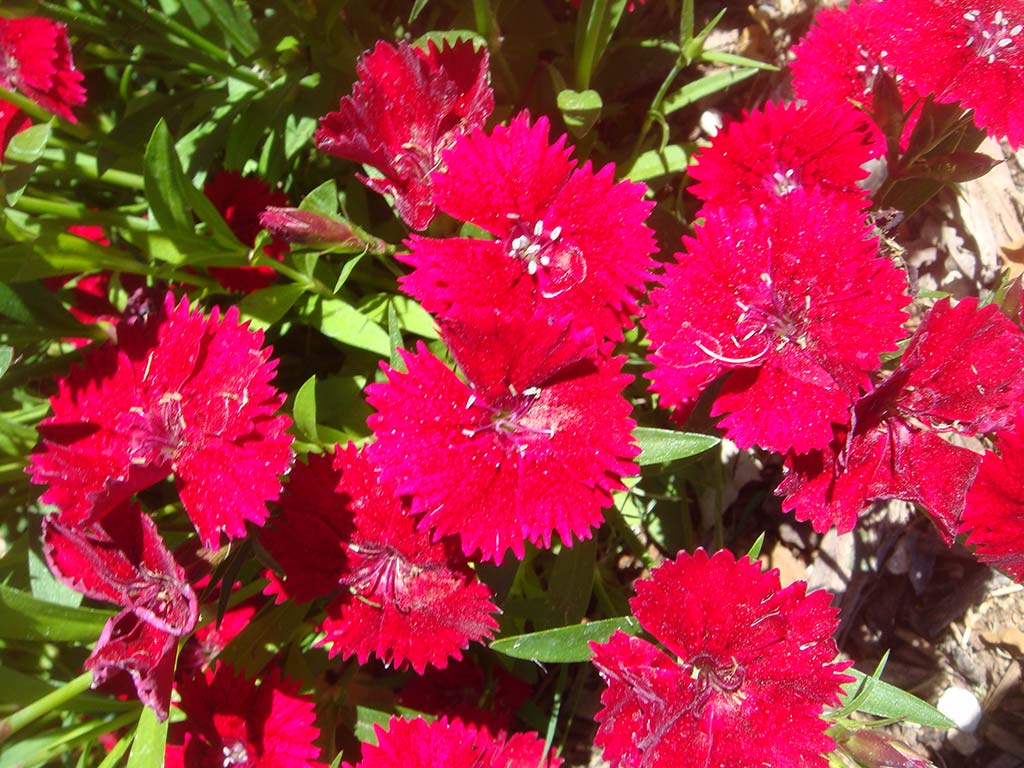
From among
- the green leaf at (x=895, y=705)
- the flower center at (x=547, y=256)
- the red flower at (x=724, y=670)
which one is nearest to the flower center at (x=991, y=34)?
the flower center at (x=547, y=256)

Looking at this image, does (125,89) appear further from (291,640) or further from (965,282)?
(965,282)

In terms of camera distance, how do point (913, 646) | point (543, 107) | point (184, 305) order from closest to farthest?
point (184, 305) → point (543, 107) → point (913, 646)

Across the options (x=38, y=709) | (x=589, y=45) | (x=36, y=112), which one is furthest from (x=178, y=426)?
(x=589, y=45)

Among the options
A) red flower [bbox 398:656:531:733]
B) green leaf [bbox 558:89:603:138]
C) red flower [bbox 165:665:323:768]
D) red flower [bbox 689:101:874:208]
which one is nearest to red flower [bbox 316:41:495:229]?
green leaf [bbox 558:89:603:138]

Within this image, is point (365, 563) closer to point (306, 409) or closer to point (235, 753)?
point (306, 409)

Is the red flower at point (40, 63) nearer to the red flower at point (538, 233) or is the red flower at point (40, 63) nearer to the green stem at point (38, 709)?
the red flower at point (538, 233)

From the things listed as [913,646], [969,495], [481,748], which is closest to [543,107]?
[969,495]

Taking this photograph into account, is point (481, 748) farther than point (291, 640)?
No

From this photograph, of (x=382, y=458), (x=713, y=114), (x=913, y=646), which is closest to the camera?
(x=382, y=458)
